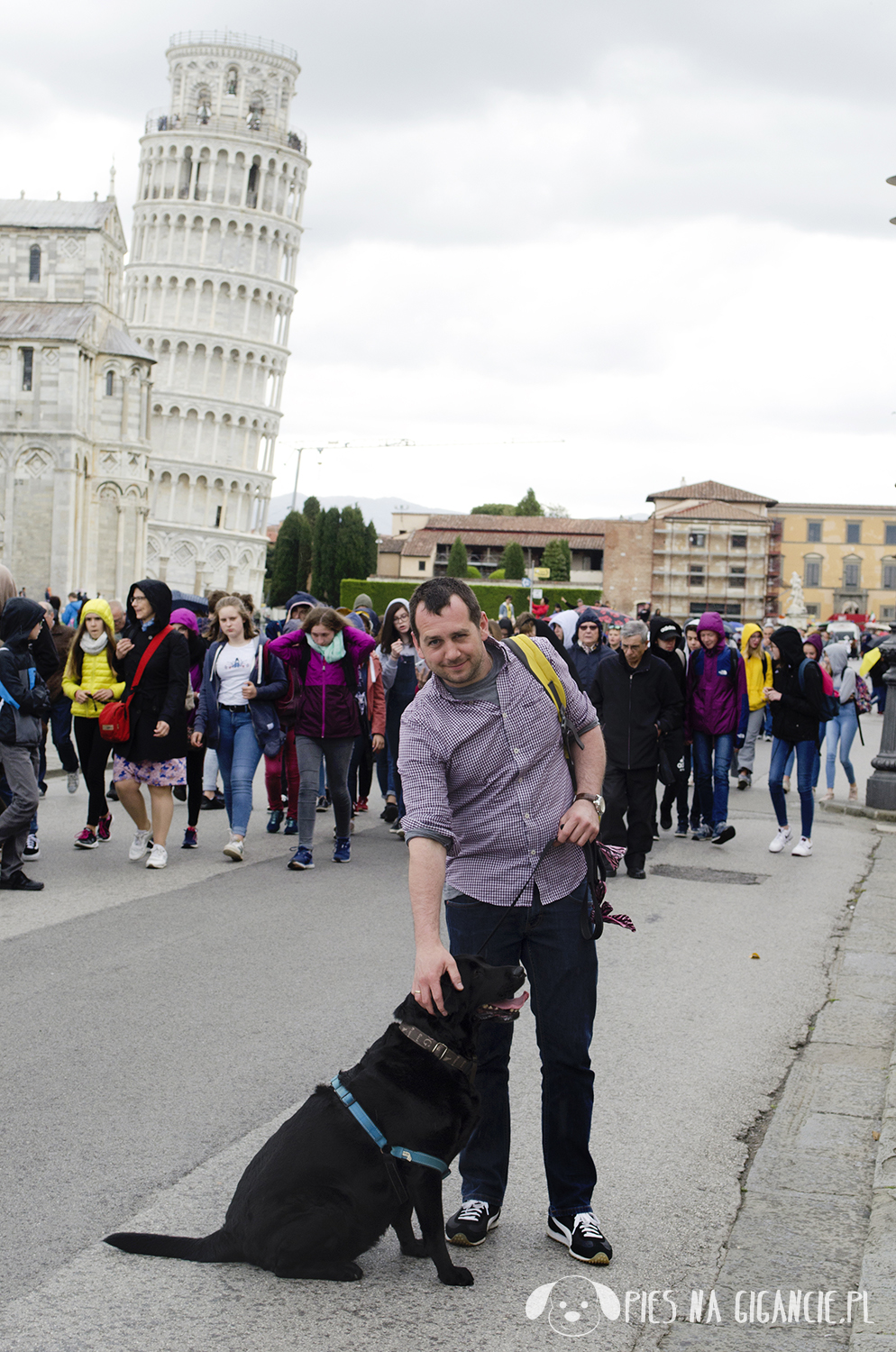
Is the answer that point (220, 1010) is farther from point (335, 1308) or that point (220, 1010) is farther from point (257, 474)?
point (257, 474)

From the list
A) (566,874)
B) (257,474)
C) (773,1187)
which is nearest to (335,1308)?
(566,874)

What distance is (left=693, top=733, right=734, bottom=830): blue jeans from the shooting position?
12383mm

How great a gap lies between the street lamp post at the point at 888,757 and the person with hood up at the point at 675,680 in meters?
2.54

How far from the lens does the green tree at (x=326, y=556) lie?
346 ft

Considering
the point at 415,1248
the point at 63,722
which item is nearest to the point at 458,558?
the point at 63,722

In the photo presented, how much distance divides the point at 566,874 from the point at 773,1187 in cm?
158

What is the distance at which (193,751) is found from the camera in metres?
11.6

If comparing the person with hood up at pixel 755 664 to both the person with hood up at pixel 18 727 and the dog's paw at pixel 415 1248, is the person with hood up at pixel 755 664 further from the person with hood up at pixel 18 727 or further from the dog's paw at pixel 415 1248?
the dog's paw at pixel 415 1248

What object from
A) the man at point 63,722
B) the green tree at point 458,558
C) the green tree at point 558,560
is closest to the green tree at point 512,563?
the green tree at point 558,560

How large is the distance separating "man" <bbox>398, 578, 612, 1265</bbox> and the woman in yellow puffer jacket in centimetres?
761

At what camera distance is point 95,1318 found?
3561 millimetres

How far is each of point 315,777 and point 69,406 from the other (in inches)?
2290

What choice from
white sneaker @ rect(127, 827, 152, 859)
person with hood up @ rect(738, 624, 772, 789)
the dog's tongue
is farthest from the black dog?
person with hood up @ rect(738, 624, 772, 789)

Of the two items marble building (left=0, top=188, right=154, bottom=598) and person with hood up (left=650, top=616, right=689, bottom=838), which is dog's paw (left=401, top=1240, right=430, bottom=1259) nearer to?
person with hood up (left=650, top=616, right=689, bottom=838)
